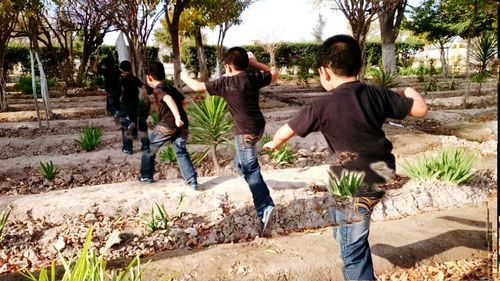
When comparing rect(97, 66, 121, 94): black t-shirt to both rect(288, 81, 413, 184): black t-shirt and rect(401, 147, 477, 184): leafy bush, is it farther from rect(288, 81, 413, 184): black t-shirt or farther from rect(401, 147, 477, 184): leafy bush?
Result: rect(288, 81, 413, 184): black t-shirt

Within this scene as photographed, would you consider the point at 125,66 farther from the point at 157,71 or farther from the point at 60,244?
the point at 60,244

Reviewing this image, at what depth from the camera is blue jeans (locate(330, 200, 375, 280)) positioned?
7.38ft

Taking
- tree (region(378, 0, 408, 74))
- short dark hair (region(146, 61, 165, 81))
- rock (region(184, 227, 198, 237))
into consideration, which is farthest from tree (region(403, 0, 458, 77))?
rock (region(184, 227, 198, 237))

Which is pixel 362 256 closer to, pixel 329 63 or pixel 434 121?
pixel 329 63

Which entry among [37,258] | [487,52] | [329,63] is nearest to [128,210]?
[37,258]

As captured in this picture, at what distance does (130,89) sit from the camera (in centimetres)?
643

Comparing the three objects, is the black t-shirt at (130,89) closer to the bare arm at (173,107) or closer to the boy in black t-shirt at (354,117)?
the bare arm at (173,107)

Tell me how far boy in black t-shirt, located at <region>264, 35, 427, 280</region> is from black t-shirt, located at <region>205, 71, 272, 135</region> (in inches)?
52.1

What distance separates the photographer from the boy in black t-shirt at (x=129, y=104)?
20.7 ft

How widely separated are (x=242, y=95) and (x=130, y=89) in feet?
11.2

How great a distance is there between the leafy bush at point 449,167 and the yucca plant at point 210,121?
226cm

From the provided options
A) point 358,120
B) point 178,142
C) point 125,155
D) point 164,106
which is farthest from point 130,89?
point 358,120

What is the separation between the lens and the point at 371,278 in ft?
7.56

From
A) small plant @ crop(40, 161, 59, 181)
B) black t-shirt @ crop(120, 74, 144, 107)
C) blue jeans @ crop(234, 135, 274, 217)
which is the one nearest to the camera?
blue jeans @ crop(234, 135, 274, 217)
